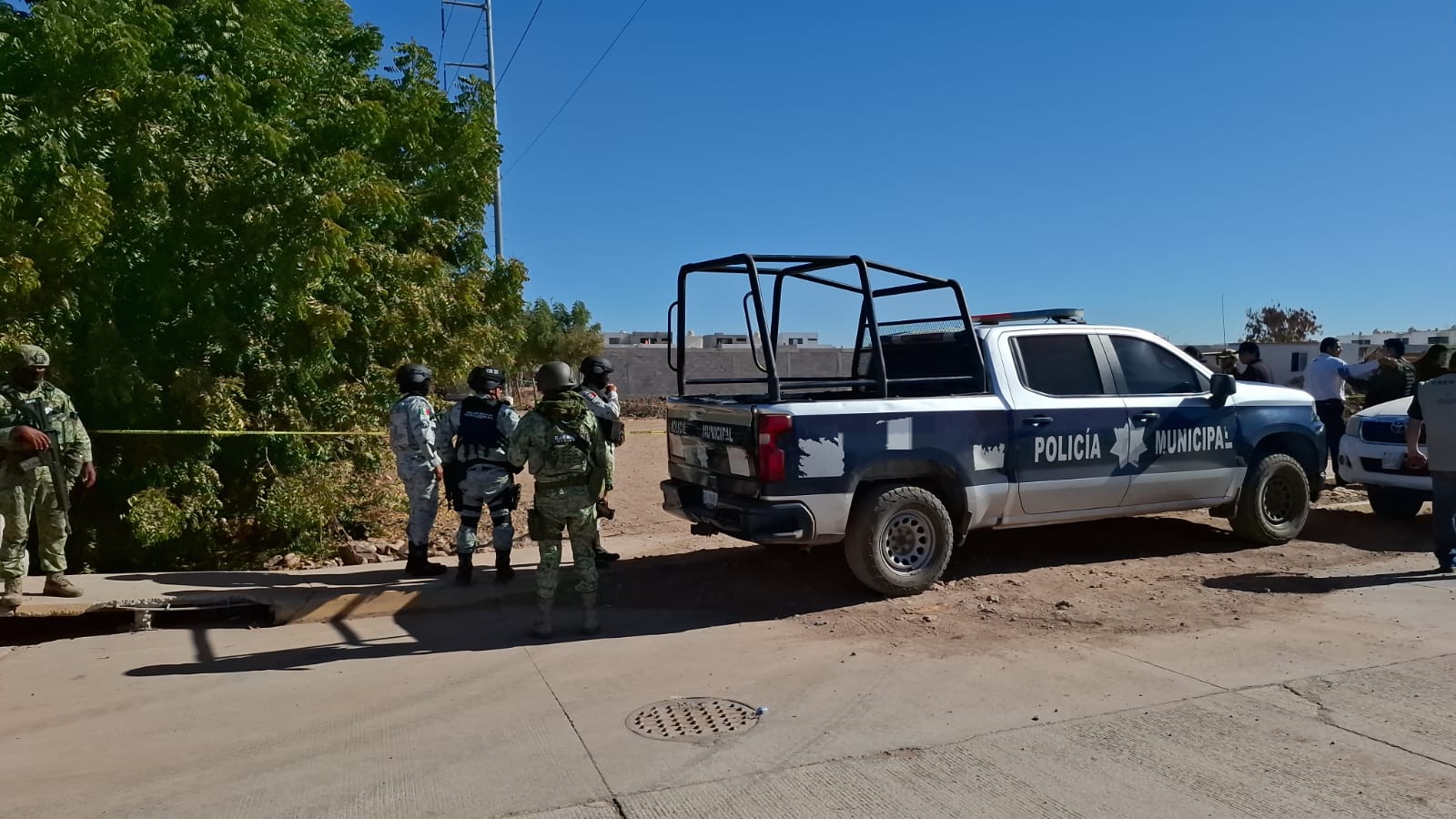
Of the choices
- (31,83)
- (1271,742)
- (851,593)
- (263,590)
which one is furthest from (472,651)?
(31,83)

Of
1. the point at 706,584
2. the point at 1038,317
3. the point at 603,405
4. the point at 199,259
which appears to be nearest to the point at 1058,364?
the point at 1038,317

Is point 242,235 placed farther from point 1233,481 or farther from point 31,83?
point 1233,481

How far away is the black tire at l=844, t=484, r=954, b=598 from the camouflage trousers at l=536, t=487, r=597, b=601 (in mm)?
1676

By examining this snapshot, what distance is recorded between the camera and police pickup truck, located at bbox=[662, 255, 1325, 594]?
20.5 feet

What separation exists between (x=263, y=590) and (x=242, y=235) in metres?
2.96

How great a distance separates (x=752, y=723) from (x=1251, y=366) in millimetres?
8244

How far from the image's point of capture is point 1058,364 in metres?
7.29

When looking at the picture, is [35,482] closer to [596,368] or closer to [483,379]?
[483,379]

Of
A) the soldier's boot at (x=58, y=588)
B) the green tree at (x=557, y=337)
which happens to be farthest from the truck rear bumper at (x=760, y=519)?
the green tree at (x=557, y=337)

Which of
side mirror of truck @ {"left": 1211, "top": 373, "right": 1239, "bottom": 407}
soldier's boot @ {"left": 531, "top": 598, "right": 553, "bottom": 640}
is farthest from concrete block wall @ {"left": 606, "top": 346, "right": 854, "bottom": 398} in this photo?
soldier's boot @ {"left": 531, "top": 598, "right": 553, "bottom": 640}

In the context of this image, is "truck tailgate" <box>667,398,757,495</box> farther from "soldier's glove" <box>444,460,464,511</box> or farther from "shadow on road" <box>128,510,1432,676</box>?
"soldier's glove" <box>444,460,464,511</box>

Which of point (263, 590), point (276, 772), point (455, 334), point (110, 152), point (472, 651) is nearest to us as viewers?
point (276, 772)

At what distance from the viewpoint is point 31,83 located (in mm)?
7688

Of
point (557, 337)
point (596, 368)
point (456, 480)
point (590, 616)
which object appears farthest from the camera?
point (557, 337)
